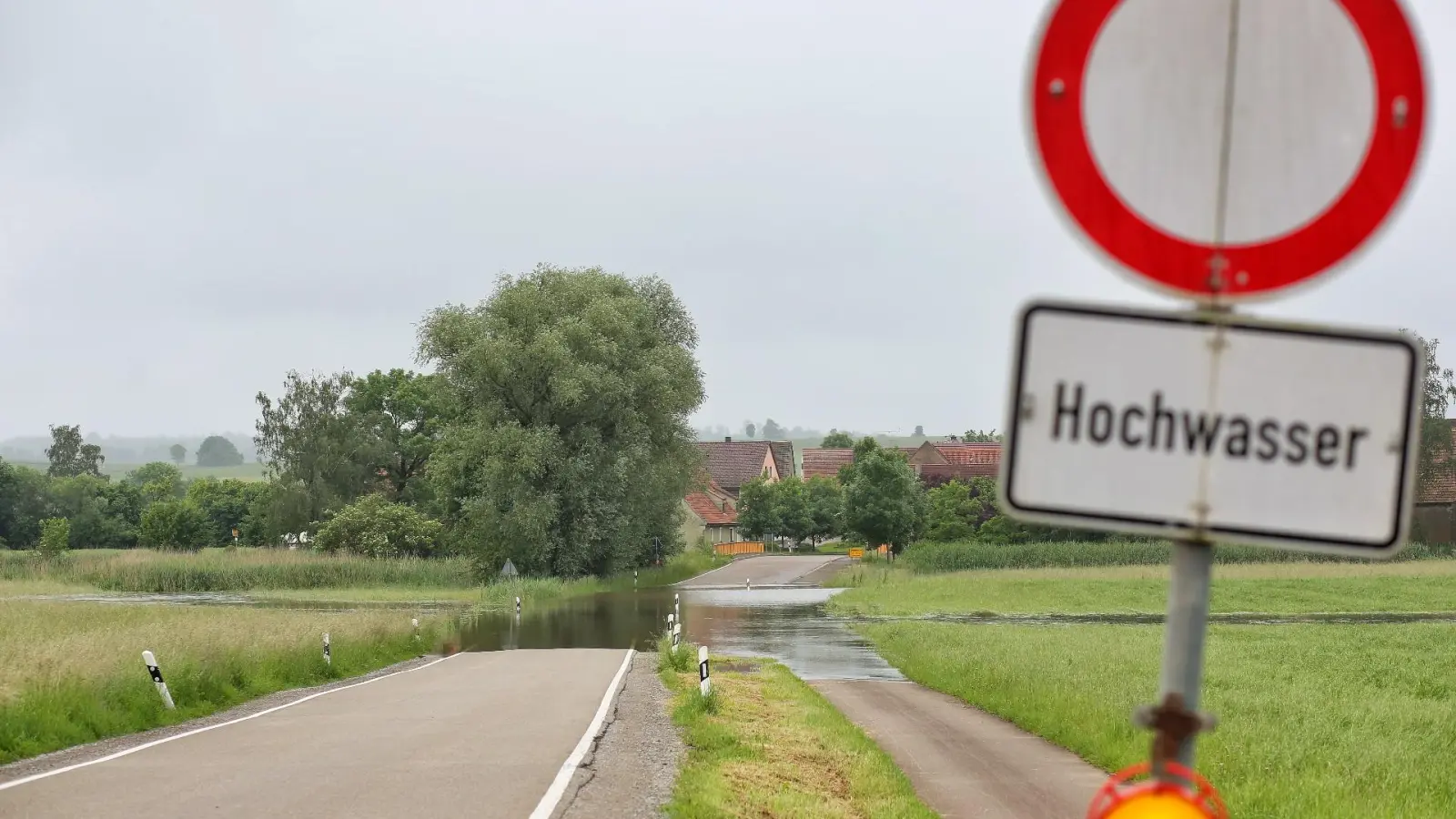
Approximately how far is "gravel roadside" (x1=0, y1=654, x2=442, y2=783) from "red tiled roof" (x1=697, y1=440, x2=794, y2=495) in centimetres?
11165

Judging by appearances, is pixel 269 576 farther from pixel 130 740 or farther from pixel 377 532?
pixel 130 740

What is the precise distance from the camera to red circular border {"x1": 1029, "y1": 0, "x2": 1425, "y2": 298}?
1.93 meters

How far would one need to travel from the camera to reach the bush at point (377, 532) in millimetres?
68875

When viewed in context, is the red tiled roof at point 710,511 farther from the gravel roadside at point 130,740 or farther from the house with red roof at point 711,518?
the gravel roadside at point 130,740

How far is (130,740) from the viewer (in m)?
15.5

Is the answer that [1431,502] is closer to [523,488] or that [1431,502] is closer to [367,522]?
[523,488]

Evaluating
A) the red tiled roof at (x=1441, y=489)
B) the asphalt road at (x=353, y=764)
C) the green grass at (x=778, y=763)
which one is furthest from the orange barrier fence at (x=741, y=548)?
the asphalt road at (x=353, y=764)

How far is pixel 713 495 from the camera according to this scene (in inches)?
4638

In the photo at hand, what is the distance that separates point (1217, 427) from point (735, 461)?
137m

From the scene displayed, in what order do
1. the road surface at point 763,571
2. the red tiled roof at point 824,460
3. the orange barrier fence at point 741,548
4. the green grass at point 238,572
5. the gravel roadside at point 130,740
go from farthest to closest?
the red tiled roof at point 824,460 → the orange barrier fence at point 741,548 → the road surface at point 763,571 → the green grass at point 238,572 → the gravel roadside at point 130,740

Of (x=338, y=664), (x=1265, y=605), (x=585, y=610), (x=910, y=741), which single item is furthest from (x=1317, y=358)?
(x=1265, y=605)

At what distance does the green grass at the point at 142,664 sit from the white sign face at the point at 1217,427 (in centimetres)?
1418

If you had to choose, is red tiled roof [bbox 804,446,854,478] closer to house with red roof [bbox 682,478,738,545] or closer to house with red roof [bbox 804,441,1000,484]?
house with red roof [bbox 804,441,1000,484]

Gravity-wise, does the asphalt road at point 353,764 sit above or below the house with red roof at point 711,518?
above
